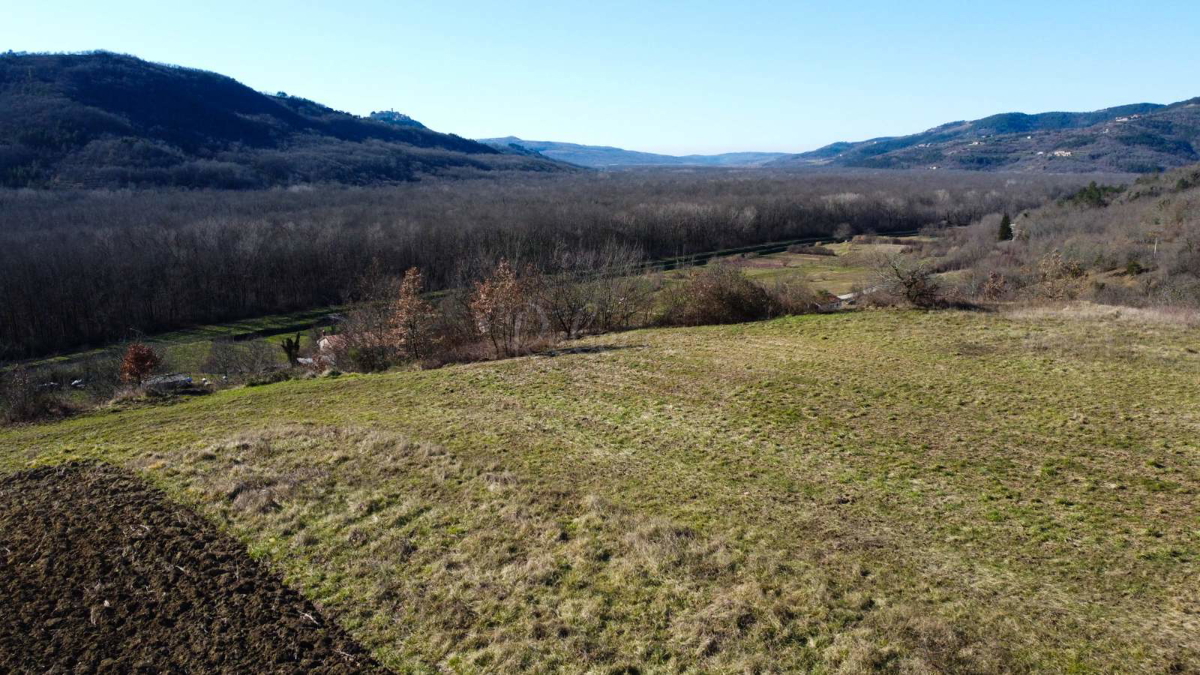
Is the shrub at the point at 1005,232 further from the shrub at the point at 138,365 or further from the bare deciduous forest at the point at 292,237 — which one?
the shrub at the point at 138,365

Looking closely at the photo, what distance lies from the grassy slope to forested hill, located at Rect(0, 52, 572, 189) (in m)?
115

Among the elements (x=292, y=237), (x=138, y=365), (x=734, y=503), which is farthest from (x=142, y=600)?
(x=292, y=237)

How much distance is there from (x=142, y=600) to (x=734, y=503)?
9.95 meters

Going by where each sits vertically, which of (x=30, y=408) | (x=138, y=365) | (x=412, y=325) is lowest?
(x=138, y=365)

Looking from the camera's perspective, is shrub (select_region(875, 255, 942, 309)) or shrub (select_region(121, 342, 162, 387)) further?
shrub (select_region(121, 342, 162, 387))

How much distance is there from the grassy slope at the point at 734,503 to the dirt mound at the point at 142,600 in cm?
61

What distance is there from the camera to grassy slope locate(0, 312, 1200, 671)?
343 inches

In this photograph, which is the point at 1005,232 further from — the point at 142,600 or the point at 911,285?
the point at 142,600

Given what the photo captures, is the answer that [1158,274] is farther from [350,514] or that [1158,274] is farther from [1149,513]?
[350,514]

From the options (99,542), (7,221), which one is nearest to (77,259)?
(7,221)

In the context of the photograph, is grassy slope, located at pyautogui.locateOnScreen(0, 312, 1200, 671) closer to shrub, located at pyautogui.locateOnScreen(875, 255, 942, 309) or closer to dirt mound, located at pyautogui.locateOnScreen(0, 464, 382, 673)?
dirt mound, located at pyautogui.locateOnScreen(0, 464, 382, 673)

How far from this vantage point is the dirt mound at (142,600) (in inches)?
347

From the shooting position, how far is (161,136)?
136m

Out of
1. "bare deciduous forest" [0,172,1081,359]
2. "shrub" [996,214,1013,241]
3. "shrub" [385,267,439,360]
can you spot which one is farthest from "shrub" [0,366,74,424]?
"shrub" [996,214,1013,241]
